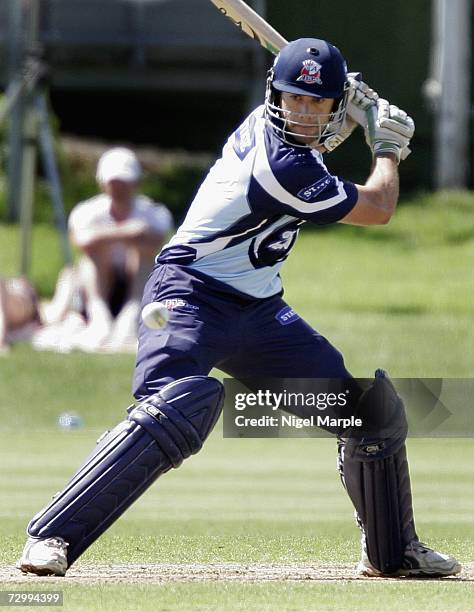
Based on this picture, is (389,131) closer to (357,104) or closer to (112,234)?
(357,104)

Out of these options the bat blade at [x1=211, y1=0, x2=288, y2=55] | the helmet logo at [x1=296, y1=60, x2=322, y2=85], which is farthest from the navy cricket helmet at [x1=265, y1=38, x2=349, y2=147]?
the bat blade at [x1=211, y1=0, x2=288, y2=55]

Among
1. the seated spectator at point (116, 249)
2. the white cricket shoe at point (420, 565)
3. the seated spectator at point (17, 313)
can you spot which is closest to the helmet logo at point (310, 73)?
the white cricket shoe at point (420, 565)

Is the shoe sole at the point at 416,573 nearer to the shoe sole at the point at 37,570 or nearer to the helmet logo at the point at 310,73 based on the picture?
the shoe sole at the point at 37,570

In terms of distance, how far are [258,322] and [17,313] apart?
886 cm

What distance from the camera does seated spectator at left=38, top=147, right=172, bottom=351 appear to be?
42.4 ft

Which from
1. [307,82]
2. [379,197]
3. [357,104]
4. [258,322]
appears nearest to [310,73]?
[307,82]

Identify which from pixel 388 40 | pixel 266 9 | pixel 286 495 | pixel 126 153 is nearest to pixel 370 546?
pixel 286 495

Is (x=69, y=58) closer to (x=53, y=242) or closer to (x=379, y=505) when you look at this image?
(x=53, y=242)

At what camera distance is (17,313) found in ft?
45.3

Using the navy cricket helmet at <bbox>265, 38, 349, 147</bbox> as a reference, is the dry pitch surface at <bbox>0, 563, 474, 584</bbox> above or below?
below

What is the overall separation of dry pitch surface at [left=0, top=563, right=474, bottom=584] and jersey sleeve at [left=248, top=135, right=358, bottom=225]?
1240mm

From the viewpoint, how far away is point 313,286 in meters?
17.3

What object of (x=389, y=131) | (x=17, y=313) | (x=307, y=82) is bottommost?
(x=17, y=313)

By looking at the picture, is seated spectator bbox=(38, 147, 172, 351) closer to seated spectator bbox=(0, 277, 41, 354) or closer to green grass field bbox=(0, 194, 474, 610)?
green grass field bbox=(0, 194, 474, 610)
